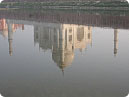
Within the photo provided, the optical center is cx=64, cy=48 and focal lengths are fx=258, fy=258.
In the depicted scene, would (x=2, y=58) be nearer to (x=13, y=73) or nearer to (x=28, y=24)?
(x=13, y=73)

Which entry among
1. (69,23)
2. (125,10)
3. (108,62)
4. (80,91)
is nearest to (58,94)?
(80,91)

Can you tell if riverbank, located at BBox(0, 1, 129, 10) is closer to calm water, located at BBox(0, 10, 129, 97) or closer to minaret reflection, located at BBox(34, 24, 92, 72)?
minaret reflection, located at BBox(34, 24, 92, 72)

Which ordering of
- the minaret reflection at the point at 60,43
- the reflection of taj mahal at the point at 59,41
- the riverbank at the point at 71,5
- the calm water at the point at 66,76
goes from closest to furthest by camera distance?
the calm water at the point at 66,76
the minaret reflection at the point at 60,43
the reflection of taj mahal at the point at 59,41
the riverbank at the point at 71,5

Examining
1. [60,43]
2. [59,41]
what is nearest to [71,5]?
[59,41]

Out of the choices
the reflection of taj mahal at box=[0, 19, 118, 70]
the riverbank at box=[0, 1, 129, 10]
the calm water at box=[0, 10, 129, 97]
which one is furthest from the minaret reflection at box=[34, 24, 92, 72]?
the riverbank at box=[0, 1, 129, 10]

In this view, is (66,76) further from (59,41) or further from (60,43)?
(59,41)

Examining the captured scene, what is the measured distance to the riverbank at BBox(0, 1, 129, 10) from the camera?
36.1 m

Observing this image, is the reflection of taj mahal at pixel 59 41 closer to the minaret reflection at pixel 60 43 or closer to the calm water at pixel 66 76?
the minaret reflection at pixel 60 43

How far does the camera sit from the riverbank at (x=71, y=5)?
36062 mm

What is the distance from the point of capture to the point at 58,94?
5.14 meters

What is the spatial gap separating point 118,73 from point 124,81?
709mm

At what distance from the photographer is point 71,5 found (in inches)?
1726

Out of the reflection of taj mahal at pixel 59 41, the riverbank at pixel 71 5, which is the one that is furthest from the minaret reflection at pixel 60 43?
the riverbank at pixel 71 5

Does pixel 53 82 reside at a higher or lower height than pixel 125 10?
lower
